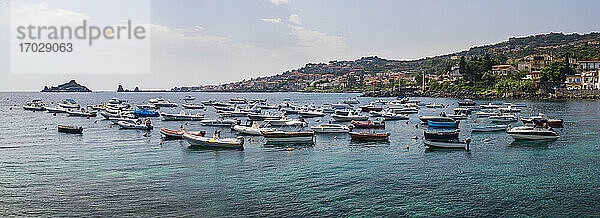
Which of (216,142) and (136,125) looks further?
(136,125)

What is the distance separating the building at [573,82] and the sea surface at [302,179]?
97.8 m

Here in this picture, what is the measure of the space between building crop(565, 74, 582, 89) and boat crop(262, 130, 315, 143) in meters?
116

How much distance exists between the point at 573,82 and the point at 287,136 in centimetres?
12017

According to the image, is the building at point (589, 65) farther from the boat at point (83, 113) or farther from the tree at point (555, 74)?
the boat at point (83, 113)

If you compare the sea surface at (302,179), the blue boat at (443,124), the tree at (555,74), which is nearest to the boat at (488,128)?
the blue boat at (443,124)

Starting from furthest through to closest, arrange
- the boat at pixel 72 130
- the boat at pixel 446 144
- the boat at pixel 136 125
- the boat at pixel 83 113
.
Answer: the boat at pixel 83 113
the boat at pixel 136 125
the boat at pixel 72 130
the boat at pixel 446 144

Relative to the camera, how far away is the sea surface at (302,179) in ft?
65.6

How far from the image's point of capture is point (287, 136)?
39656 millimetres

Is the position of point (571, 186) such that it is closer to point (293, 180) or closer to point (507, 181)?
point (507, 181)

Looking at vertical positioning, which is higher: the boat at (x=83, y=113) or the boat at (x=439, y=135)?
the boat at (x=83, y=113)

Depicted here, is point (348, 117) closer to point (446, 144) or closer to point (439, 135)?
point (439, 135)

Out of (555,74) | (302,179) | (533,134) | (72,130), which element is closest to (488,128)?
(533,134)

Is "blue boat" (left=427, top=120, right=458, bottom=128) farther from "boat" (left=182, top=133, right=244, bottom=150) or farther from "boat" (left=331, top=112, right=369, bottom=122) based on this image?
"boat" (left=182, top=133, right=244, bottom=150)

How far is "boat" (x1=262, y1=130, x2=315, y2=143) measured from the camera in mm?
39625
